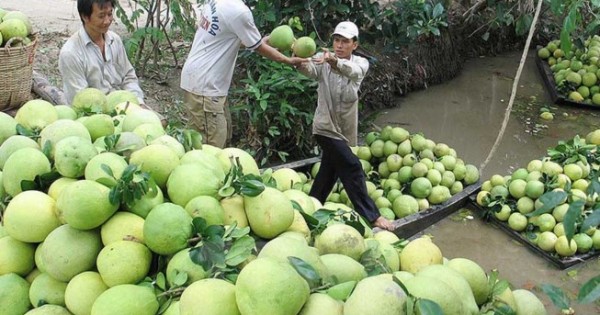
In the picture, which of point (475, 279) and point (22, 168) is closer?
point (475, 279)

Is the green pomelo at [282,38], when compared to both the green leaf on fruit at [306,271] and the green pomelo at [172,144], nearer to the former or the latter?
the green pomelo at [172,144]

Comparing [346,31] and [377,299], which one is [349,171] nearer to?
[346,31]

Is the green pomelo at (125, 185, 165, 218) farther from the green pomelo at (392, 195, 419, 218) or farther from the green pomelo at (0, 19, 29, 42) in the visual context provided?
the green pomelo at (392, 195, 419, 218)

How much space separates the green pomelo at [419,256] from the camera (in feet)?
5.44

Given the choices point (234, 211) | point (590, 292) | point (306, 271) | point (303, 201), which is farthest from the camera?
point (303, 201)

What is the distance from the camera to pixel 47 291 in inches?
62.2

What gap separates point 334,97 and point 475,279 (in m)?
2.51

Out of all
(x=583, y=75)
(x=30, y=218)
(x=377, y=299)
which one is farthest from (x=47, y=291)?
(x=583, y=75)

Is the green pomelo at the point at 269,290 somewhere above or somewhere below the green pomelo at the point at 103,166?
below

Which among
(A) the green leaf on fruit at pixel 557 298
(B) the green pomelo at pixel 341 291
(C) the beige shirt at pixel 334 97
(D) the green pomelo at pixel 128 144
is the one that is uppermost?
(A) the green leaf on fruit at pixel 557 298

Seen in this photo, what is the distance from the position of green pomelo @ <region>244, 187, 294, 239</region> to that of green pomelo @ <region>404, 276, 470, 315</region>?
18.6 inches

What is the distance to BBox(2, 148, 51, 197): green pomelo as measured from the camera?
1767 millimetres

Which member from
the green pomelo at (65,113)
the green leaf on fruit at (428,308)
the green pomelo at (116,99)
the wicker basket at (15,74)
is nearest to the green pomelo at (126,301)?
the green leaf on fruit at (428,308)

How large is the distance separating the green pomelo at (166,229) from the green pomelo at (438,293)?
0.60m
